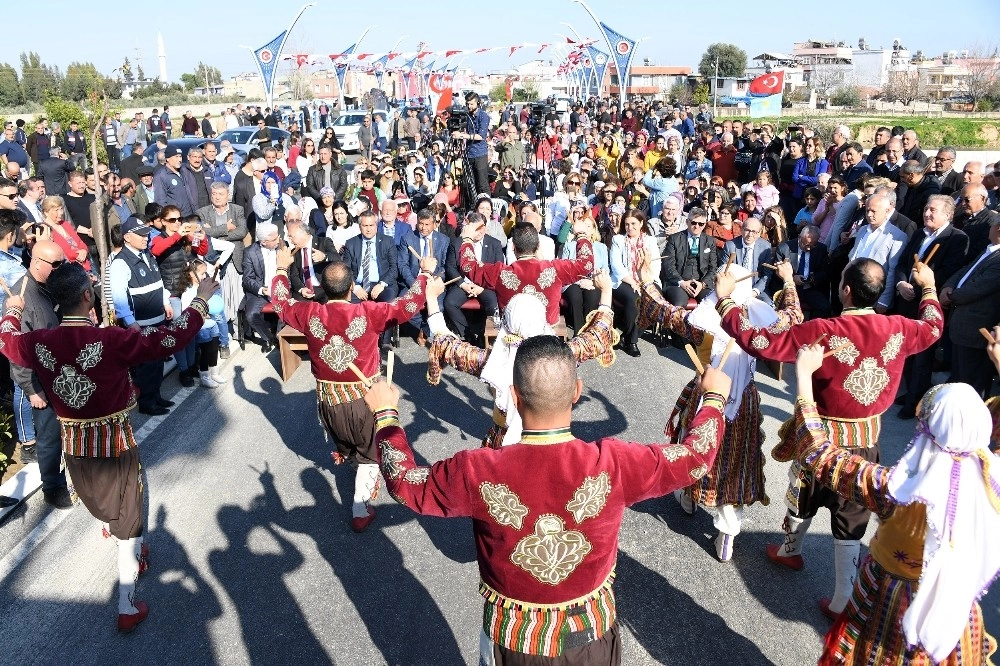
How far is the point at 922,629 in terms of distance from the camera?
2564 millimetres

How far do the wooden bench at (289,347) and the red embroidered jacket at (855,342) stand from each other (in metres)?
5.02

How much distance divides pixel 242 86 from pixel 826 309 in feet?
229

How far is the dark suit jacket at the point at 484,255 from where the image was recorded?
859 cm

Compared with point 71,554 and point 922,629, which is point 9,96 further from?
point 922,629

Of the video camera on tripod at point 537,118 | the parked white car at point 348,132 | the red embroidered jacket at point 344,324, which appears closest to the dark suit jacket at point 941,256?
the red embroidered jacket at point 344,324

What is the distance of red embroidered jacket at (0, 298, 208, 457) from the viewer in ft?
12.5

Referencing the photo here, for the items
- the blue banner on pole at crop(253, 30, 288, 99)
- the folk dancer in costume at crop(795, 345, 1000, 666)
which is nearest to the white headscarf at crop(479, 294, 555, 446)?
the folk dancer in costume at crop(795, 345, 1000, 666)

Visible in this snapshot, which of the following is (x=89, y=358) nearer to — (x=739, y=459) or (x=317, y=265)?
(x=739, y=459)

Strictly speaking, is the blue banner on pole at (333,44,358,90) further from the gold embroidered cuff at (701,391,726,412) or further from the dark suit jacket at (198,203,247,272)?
the gold embroidered cuff at (701,391,726,412)

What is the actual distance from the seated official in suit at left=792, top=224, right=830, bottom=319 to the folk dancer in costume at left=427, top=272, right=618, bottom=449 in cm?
470

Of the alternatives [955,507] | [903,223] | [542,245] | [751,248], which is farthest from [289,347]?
[955,507]

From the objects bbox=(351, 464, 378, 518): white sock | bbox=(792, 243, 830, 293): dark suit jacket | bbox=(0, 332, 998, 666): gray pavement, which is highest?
bbox=(792, 243, 830, 293): dark suit jacket

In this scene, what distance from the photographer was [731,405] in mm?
4430

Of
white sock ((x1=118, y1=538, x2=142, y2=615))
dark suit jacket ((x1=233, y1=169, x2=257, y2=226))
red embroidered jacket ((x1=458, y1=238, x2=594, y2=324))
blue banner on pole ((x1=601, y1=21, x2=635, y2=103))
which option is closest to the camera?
white sock ((x1=118, y1=538, x2=142, y2=615))
